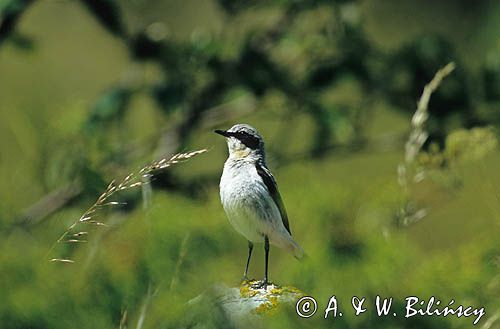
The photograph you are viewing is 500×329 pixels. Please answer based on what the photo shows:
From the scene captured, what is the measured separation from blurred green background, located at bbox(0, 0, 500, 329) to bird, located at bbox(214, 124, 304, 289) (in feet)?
0.19

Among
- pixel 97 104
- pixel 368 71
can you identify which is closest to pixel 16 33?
pixel 97 104

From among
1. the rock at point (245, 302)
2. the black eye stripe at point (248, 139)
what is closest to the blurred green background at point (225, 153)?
the rock at point (245, 302)

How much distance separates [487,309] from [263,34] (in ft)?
9.20

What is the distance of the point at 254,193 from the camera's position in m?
1.68

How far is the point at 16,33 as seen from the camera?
12.6ft

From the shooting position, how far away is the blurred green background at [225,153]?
3.28ft

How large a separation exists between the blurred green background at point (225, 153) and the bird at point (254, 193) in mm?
58

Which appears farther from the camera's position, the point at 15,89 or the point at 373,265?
the point at 15,89

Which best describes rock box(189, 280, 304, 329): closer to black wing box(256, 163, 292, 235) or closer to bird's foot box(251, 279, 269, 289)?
bird's foot box(251, 279, 269, 289)

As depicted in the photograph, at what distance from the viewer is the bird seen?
151cm

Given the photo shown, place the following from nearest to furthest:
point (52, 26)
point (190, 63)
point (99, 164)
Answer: point (99, 164), point (190, 63), point (52, 26)

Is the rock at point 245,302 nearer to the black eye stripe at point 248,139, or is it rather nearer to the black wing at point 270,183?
the black wing at point 270,183

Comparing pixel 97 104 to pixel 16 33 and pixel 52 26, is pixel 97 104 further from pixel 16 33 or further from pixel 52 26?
pixel 52 26

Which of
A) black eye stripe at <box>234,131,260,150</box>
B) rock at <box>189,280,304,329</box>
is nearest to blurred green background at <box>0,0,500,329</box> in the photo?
rock at <box>189,280,304,329</box>
